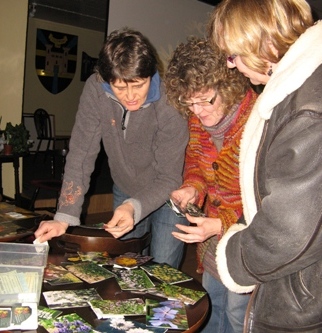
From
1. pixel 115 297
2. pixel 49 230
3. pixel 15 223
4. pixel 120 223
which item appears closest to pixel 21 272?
pixel 115 297

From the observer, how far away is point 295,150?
89cm

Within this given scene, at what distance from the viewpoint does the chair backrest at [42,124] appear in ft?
27.7

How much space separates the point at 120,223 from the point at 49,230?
26 cm

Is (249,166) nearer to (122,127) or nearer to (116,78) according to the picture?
(116,78)

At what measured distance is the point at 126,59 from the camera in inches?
63.7

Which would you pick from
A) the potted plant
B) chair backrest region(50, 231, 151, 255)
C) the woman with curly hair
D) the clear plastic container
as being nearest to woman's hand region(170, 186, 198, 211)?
the woman with curly hair

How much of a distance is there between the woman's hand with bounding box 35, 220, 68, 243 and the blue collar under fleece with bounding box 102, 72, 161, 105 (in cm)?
56

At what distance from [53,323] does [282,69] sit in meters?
0.80

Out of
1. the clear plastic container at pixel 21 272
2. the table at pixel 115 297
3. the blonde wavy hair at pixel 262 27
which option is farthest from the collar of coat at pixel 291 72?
the clear plastic container at pixel 21 272

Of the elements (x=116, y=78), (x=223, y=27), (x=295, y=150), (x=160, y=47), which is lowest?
(x=295, y=150)

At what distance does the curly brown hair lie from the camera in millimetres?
1503

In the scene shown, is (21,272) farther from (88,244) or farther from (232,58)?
(232,58)

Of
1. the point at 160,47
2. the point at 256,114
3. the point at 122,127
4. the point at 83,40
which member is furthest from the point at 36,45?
the point at 256,114

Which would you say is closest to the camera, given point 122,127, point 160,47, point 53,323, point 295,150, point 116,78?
point 295,150
